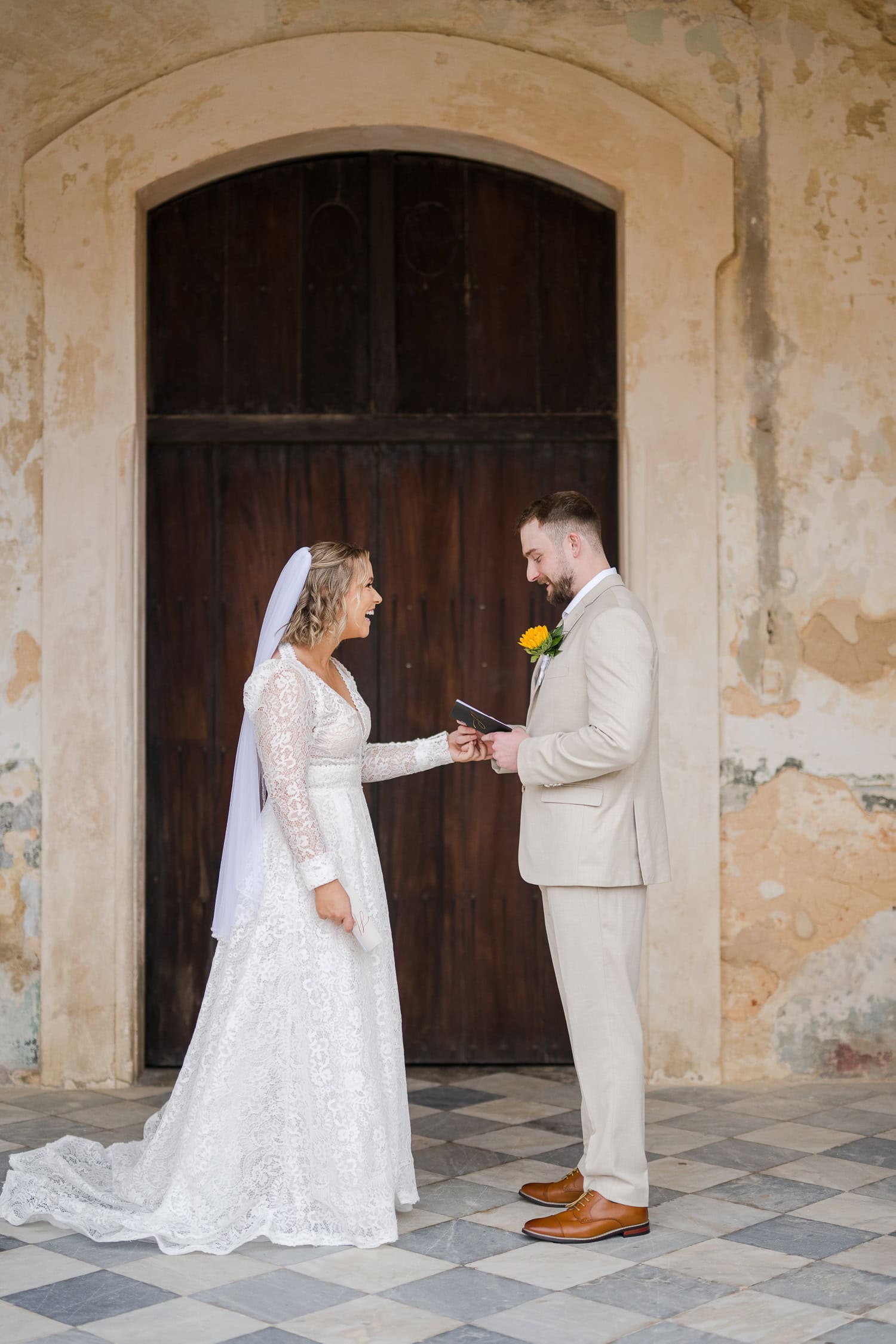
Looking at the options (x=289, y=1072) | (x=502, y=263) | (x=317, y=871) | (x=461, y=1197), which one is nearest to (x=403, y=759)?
(x=317, y=871)

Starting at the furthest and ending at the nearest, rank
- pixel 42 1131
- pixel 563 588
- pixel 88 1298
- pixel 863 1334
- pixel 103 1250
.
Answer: pixel 42 1131 → pixel 563 588 → pixel 103 1250 → pixel 88 1298 → pixel 863 1334

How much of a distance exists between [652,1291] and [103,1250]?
1.37 metres

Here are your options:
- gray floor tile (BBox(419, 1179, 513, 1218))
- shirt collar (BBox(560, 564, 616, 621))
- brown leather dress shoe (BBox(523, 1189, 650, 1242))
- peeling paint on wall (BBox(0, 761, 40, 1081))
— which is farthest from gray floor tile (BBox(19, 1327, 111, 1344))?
peeling paint on wall (BBox(0, 761, 40, 1081))

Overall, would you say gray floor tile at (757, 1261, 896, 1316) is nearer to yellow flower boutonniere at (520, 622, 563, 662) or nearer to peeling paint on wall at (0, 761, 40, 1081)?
yellow flower boutonniere at (520, 622, 563, 662)

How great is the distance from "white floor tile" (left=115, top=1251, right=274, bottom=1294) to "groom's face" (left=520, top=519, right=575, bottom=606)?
1865 millimetres

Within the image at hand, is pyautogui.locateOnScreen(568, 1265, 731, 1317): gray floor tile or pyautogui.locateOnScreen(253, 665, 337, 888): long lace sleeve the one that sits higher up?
pyautogui.locateOnScreen(253, 665, 337, 888): long lace sleeve

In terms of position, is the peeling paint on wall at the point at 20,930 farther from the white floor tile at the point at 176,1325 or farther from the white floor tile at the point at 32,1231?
the white floor tile at the point at 176,1325

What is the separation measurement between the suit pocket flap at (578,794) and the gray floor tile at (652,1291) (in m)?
1.13

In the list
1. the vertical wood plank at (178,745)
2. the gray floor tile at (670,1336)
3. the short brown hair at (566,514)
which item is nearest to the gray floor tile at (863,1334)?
the gray floor tile at (670,1336)

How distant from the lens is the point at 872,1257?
3342 millimetres

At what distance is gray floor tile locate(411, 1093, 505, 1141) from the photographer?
4559mm

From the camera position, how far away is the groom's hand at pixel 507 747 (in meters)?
3.72

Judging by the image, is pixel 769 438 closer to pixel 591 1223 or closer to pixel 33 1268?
pixel 591 1223

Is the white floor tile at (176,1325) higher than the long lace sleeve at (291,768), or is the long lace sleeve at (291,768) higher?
the long lace sleeve at (291,768)
